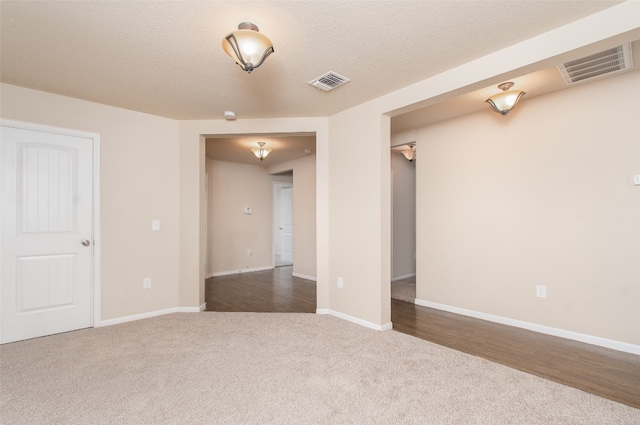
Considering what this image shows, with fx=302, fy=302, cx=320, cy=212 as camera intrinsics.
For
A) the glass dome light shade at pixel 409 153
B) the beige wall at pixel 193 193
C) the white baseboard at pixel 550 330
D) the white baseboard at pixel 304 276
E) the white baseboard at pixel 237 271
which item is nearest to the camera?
the white baseboard at pixel 550 330

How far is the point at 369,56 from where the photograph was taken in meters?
2.43

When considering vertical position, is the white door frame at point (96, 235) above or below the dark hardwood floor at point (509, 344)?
above

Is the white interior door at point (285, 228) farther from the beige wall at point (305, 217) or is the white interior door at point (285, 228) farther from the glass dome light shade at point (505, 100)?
the glass dome light shade at point (505, 100)

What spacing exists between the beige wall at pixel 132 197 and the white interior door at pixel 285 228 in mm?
4181

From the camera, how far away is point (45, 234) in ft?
10.4

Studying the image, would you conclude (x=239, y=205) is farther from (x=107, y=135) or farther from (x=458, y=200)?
(x=458, y=200)

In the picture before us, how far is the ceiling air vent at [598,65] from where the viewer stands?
94.4 inches

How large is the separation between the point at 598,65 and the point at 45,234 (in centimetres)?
548

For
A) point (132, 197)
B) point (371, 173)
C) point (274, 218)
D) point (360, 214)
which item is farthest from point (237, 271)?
point (371, 173)

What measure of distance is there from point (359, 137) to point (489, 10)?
1797 mm

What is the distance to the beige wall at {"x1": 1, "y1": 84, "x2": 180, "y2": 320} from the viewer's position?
A: 3.42 m

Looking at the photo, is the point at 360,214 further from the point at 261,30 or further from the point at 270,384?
the point at 261,30

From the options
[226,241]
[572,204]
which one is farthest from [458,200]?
[226,241]

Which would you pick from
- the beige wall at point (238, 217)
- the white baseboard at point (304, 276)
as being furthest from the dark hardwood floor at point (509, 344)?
the beige wall at point (238, 217)
